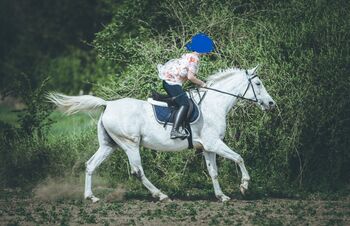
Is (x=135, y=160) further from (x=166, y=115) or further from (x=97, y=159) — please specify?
(x=166, y=115)

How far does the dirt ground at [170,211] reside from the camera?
38.1 ft

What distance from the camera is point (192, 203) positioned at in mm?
13531

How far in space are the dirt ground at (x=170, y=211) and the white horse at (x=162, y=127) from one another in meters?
0.44

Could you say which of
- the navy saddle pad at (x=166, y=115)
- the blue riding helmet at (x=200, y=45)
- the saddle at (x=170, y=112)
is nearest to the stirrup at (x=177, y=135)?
the saddle at (x=170, y=112)

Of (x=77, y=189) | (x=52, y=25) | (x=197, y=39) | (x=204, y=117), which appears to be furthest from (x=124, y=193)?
(x=52, y=25)

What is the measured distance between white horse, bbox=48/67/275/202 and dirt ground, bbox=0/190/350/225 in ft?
1.43

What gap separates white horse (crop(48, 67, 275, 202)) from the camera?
13.8 m

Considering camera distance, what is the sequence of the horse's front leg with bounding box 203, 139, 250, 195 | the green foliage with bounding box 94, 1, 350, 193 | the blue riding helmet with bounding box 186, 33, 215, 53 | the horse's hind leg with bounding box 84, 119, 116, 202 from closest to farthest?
1. the horse's front leg with bounding box 203, 139, 250, 195
2. the blue riding helmet with bounding box 186, 33, 215, 53
3. the horse's hind leg with bounding box 84, 119, 116, 202
4. the green foliage with bounding box 94, 1, 350, 193

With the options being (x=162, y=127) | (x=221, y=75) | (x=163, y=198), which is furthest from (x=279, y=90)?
(x=163, y=198)

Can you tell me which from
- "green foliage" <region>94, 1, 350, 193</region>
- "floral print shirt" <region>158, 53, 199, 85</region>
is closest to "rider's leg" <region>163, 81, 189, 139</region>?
"floral print shirt" <region>158, 53, 199, 85</region>

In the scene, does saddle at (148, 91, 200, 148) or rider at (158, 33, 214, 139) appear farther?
saddle at (148, 91, 200, 148)

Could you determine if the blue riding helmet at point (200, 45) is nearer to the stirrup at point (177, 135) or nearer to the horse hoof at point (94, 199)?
the stirrup at point (177, 135)

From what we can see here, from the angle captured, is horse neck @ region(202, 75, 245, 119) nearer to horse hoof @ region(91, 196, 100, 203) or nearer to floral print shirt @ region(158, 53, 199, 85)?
floral print shirt @ region(158, 53, 199, 85)

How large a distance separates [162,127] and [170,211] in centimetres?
188
